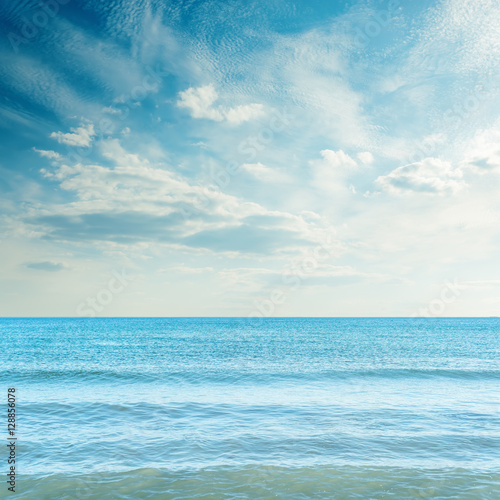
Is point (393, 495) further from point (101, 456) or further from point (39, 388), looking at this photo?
point (39, 388)

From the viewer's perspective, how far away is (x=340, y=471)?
1116cm

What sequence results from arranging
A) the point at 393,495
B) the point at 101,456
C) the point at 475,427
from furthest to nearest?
1. the point at 475,427
2. the point at 101,456
3. the point at 393,495

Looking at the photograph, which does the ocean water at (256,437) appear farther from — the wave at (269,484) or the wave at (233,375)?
the wave at (233,375)

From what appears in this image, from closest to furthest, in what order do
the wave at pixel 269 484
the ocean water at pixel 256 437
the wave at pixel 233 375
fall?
the wave at pixel 269 484
the ocean water at pixel 256 437
the wave at pixel 233 375

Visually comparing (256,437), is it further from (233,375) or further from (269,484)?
(233,375)

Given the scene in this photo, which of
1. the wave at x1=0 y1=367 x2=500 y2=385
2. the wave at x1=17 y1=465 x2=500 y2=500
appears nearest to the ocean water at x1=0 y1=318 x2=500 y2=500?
the wave at x1=17 y1=465 x2=500 y2=500

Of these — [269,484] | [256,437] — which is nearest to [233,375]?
[256,437]

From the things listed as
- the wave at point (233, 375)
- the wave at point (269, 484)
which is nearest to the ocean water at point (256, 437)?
the wave at point (269, 484)

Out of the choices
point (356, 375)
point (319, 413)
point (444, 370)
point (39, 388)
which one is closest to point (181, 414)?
point (319, 413)

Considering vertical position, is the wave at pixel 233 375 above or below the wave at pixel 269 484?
below

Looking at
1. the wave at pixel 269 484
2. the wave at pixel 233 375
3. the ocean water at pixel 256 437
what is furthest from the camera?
the wave at pixel 233 375

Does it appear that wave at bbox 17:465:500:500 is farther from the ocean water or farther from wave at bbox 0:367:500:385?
wave at bbox 0:367:500:385

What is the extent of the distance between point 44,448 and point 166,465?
15.4 feet

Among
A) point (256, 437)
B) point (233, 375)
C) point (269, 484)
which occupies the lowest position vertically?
point (233, 375)
